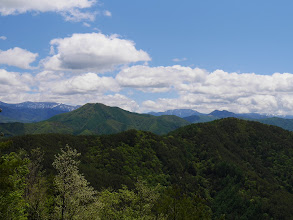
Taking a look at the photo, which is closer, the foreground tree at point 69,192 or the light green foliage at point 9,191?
the light green foliage at point 9,191

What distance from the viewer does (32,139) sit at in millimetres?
192000

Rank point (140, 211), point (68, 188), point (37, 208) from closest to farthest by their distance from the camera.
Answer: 1. point (68, 188)
2. point (37, 208)
3. point (140, 211)

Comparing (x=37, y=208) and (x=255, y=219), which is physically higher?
(x=37, y=208)

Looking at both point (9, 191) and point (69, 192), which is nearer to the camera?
point (9, 191)

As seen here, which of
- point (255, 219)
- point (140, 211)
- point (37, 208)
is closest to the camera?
point (37, 208)

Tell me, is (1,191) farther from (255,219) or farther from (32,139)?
(255,219)

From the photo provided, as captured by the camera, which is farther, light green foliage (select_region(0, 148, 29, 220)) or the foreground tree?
the foreground tree

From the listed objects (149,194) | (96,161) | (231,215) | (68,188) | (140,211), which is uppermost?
(68,188)

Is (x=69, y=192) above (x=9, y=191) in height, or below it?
below

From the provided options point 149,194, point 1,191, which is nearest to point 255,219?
point 149,194

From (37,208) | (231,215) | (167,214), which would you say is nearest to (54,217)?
(37,208)

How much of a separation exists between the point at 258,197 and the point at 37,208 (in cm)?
19577

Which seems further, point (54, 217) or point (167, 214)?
point (167, 214)

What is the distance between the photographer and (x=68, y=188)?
4581cm
